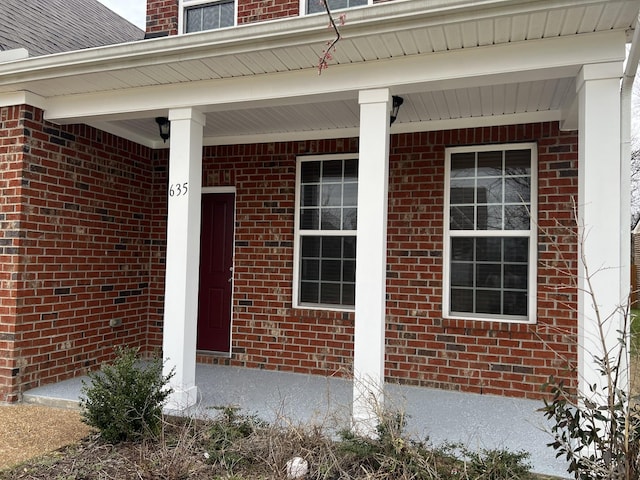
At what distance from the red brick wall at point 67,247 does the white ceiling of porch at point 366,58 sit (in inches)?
19.3

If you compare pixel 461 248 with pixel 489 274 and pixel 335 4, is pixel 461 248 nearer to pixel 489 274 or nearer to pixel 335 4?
pixel 489 274

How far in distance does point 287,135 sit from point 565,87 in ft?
10.3

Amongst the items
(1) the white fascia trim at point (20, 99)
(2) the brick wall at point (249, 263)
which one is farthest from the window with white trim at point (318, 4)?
(1) the white fascia trim at point (20, 99)

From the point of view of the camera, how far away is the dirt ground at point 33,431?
12.6 ft

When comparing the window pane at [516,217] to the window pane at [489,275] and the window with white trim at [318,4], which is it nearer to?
the window pane at [489,275]

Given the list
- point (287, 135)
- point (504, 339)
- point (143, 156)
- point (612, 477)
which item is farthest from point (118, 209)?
point (612, 477)

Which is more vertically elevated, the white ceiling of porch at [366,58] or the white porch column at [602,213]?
the white ceiling of porch at [366,58]

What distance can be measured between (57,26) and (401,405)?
6.81 metres

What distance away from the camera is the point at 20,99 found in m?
5.09

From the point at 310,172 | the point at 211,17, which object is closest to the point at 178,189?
the point at 310,172

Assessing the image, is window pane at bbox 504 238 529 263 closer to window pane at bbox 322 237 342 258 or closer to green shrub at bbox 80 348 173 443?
window pane at bbox 322 237 342 258

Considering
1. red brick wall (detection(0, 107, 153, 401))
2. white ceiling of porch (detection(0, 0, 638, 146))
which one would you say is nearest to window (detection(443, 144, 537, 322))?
white ceiling of porch (detection(0, 0, 638, 146))

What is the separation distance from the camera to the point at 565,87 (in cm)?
446

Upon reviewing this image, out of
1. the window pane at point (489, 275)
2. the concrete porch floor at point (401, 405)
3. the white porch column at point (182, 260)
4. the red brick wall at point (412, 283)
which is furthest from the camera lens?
the window pane at point (489, 275)
